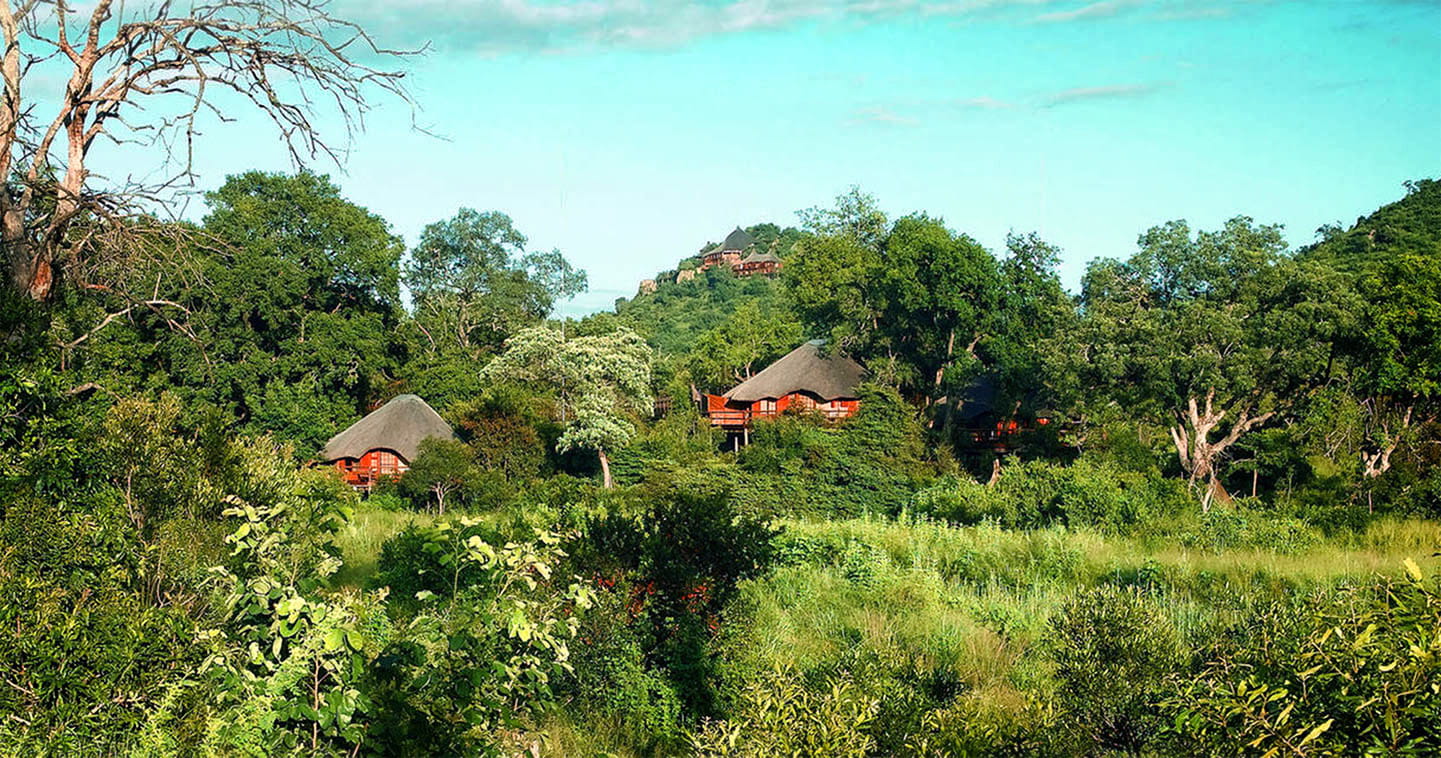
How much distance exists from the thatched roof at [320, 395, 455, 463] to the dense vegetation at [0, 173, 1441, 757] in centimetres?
125

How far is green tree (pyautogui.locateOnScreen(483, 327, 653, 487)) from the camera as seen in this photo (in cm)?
2997

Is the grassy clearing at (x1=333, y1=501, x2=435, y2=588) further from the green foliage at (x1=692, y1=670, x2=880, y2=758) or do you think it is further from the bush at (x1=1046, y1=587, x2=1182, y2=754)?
the green foliage at (x1=692, y1=670, x2=880, y2=758)

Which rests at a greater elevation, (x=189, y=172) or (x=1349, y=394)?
(x=189, y=172)

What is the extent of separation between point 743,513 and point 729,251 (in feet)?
246

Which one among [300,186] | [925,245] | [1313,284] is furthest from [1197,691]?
[300,186]

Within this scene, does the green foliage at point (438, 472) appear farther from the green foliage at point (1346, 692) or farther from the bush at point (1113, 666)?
the green foliage at point (1346, 692)

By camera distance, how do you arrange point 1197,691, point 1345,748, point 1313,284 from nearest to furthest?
point 1345,748
point 1197,691
point 1313,284

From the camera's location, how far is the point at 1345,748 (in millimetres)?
3178

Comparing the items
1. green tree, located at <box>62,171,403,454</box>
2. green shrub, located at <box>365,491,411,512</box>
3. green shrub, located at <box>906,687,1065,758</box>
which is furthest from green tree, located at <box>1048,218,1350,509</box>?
green tree, located at <box>62,171,403,454</box>

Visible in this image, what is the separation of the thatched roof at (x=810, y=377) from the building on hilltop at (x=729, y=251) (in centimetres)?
5969

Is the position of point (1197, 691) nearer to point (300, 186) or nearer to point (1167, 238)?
point (1167, 238)

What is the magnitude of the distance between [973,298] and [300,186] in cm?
2025

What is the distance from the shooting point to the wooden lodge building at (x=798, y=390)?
111ft

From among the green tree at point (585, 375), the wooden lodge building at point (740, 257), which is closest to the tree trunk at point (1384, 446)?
the green tree at point (585, 375)
